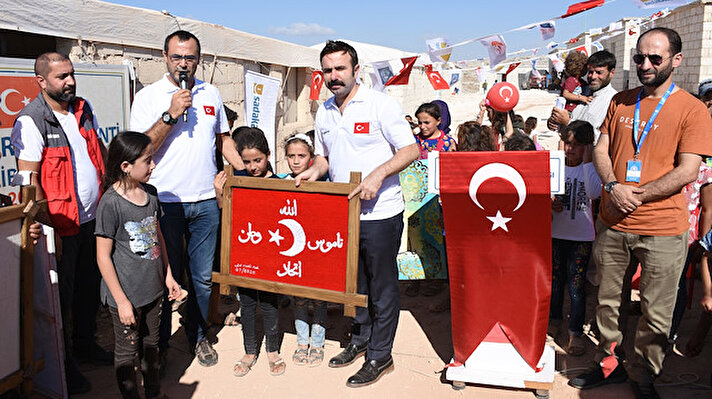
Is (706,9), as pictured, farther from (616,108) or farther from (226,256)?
(226,256)

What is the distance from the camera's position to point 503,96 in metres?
5.53

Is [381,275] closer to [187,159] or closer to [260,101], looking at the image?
[187,159]

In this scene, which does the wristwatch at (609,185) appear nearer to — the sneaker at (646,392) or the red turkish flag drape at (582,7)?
the sneaker at (646,392)

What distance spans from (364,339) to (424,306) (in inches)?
46.6

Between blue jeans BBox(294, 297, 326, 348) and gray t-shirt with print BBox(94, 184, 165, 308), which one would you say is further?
blue jeans BBox(294, 297, 326, 348)

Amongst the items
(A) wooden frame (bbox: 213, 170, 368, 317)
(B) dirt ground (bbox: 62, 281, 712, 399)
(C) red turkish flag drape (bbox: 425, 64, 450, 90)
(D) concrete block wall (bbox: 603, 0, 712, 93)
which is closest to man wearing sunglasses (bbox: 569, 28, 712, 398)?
(B) dirt ground (bbox: 62, 281, 712, 399)

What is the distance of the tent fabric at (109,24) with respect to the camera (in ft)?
15.4

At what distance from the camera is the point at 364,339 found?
4.22 meters

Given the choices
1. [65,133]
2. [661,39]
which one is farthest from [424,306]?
[65,133]

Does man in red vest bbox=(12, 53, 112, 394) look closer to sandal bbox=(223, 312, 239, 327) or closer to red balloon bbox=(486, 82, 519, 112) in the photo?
sandal bbox=(223, 312, 239, 327)

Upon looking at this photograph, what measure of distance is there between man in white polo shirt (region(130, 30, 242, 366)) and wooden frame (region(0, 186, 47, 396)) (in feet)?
2.67

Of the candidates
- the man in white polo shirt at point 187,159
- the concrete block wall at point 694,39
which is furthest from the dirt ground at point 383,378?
the concrete block wall at point 694,39

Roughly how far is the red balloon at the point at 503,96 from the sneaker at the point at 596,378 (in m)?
2.79

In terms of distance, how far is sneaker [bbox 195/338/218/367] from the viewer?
13.4ft
